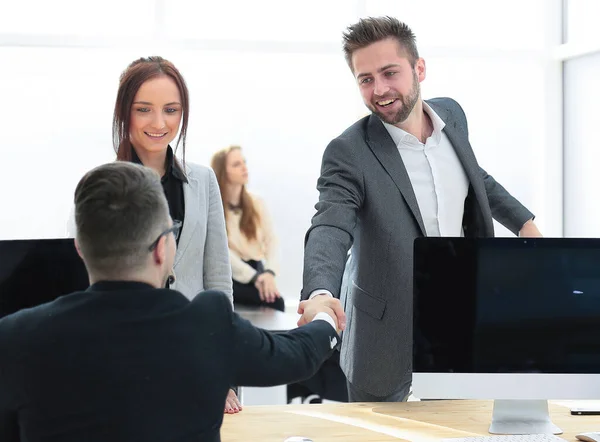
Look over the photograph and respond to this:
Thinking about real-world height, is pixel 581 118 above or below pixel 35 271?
above

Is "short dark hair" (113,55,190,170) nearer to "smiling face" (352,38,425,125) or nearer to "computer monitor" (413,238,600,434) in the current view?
"smiling face" (352,38,425,125)

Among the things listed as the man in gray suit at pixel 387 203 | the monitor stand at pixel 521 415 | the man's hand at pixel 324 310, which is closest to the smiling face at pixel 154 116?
the man in gray suit at pixel 387 203

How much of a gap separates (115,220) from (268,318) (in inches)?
135

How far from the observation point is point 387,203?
237 cm

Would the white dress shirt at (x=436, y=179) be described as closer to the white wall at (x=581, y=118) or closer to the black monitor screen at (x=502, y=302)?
the black monitor screen at (x=502, y=302)

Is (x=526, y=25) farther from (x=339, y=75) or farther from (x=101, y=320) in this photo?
(x=101, y=320)

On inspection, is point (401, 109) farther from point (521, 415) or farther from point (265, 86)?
point (265, 86)

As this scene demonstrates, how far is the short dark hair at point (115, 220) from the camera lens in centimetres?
141

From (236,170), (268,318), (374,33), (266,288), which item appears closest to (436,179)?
(374,33)

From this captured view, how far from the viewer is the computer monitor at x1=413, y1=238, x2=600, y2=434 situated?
1.99 metres

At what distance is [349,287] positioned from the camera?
252cm

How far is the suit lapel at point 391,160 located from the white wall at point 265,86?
3.70 meters

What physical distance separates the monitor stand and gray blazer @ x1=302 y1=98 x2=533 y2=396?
1.22 ft

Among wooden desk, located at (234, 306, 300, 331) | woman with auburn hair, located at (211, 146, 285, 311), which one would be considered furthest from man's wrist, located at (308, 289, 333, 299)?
woman with auburn hair, located at (211, 146, 285, 311)
